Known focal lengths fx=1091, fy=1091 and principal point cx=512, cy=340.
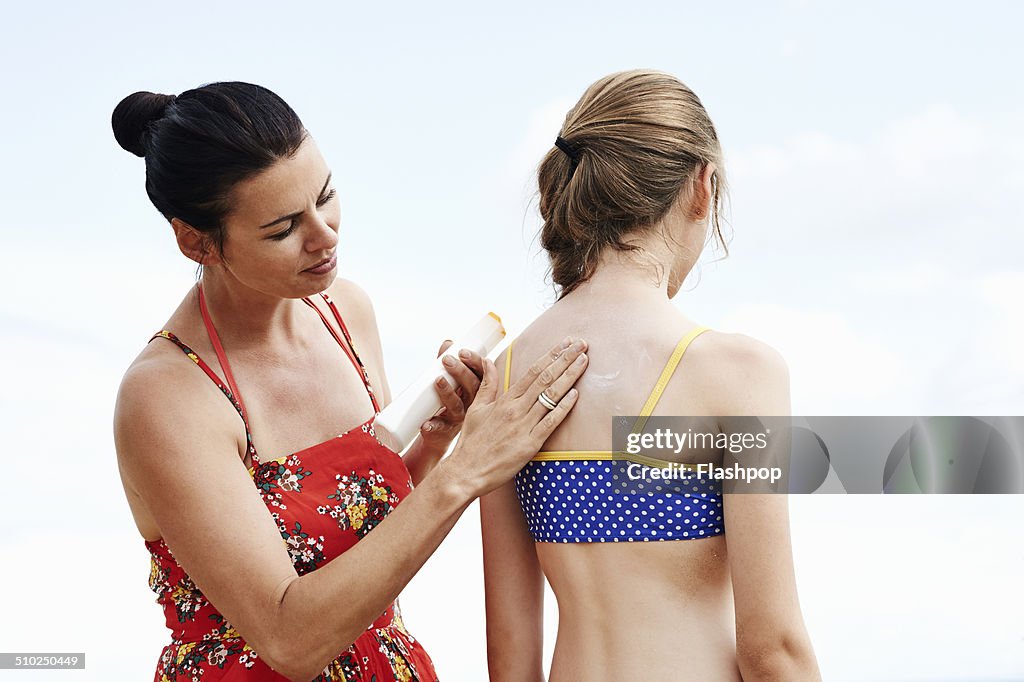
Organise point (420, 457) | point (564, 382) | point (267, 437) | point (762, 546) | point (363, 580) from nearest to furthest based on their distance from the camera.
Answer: point (762, 546) → point (564, 382) → point (363, 580) → point (267, 437) → point (420, 457)

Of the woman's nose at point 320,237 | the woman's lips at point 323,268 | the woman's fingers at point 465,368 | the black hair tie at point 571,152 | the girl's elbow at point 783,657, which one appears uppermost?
the black hair tie at point 571,152

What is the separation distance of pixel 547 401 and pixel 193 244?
909 millimetres

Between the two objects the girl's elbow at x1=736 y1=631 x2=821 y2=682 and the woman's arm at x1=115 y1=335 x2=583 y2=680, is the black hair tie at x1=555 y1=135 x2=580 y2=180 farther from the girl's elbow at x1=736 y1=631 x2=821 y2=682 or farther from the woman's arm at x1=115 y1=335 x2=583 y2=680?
the girl's elbow at x1=736 y1=631 x2=821 y2=682

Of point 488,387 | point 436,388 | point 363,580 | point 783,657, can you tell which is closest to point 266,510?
point 363,580

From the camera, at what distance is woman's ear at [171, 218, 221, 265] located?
91.8 inches

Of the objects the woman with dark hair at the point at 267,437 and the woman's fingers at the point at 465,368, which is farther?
the woman's fingers at the point at 465,368

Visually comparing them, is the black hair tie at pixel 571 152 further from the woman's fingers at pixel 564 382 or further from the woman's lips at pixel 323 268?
the woman's lips at pixel 323 268

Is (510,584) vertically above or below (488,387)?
below

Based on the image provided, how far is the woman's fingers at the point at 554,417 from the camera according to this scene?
1946 mm

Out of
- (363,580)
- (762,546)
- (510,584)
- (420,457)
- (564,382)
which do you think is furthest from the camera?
(420,457)

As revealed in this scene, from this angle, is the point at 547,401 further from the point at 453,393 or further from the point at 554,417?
the point at 453,393
